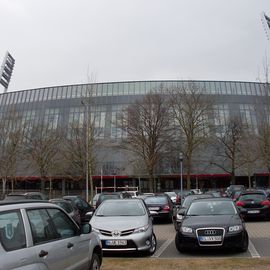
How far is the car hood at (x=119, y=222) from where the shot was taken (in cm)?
1224

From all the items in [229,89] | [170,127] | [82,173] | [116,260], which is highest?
[229,89]

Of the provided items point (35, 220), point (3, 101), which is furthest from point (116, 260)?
point (3, 101)

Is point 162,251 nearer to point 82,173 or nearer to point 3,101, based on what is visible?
point 82,173

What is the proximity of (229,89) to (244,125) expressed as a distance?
877 inches

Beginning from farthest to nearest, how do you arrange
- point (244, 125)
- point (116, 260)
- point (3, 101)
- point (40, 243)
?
point (3, 101) < point (244, 125) < point (116, 260) < point (40, 243)

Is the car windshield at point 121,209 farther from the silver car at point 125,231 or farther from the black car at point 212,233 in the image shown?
the black car at point 212,233

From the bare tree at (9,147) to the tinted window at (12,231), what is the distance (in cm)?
3468

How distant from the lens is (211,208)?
13844 mm

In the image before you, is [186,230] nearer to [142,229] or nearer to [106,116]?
[142,229]

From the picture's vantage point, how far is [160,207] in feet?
78.5

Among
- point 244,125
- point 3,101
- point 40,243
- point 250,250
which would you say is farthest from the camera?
point 3,101

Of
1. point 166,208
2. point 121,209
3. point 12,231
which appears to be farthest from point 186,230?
point 166,208

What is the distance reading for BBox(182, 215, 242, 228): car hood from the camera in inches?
482

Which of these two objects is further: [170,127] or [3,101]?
[3,101]
